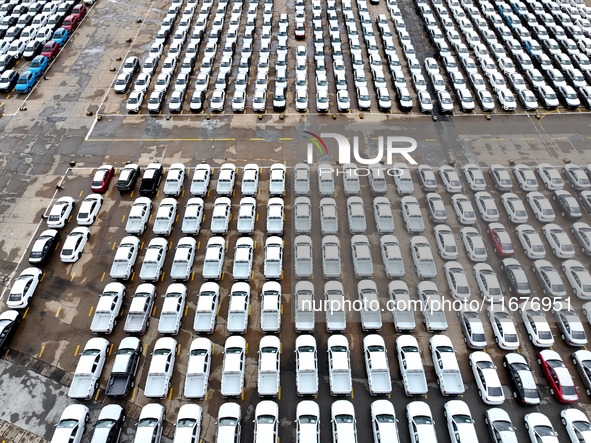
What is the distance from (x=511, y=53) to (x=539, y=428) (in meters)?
45.1

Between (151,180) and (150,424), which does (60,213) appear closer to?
(151,180)

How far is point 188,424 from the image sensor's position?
21.3 metres

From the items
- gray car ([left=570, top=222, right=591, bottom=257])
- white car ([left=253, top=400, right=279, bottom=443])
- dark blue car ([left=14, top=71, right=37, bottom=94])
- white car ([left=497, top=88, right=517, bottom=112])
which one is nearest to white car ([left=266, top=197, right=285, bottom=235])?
white car ([left=253, top=400, right=279, bottom=443])

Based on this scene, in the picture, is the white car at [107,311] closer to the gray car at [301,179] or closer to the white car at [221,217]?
the white car at [221,217]

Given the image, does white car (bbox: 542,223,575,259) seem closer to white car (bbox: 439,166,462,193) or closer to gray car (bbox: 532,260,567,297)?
gray car (bbox: 532,260,567,297)

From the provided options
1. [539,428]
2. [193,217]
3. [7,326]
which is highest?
[193,217]

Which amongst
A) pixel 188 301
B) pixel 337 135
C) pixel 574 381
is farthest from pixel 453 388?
pixel 337 135

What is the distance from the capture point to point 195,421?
21.5m

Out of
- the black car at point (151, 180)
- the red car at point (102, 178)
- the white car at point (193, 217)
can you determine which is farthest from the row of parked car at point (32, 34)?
the white car at point (193, 217)

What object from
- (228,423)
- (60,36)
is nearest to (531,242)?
(228,423)

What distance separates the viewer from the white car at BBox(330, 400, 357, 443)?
2088cm

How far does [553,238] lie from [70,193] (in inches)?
1573

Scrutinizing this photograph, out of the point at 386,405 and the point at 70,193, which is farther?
the point at 70,193

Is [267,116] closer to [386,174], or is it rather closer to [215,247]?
[386,174]
